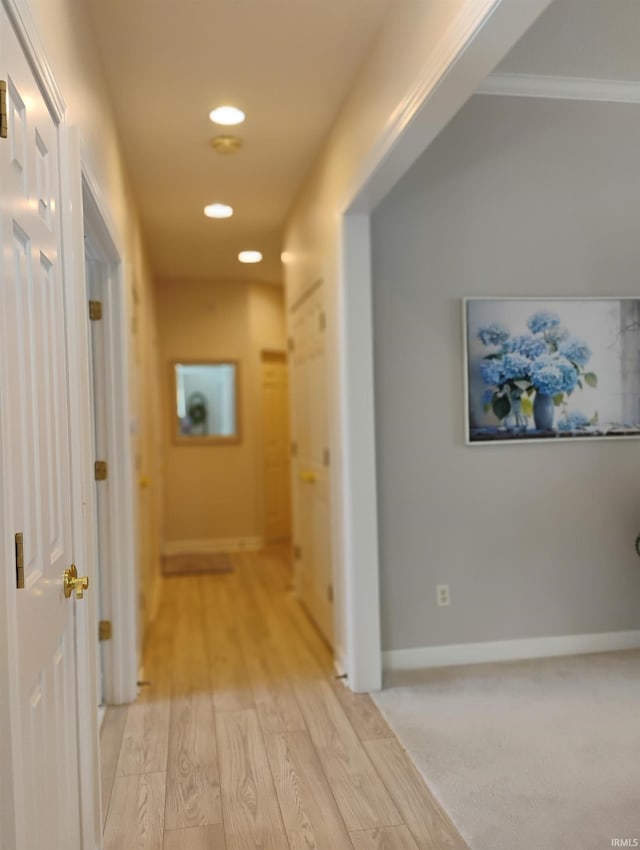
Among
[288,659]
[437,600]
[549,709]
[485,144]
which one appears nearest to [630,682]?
[549,709]

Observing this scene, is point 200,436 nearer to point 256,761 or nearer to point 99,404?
point 99,404

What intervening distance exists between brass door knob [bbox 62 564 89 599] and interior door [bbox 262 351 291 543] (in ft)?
17.5

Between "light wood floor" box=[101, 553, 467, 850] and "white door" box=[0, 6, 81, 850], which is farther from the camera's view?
"light wood floor" box=[101, 553, 467, 850]

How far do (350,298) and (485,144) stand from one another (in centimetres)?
104

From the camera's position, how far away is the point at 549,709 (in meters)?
2.94

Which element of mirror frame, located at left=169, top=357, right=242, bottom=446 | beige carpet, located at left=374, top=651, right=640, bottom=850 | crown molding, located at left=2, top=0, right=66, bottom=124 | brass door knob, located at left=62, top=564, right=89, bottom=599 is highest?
crown molding, located at left=2, top=0, right=66, bottom=124

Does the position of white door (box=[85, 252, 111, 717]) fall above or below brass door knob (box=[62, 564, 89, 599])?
above

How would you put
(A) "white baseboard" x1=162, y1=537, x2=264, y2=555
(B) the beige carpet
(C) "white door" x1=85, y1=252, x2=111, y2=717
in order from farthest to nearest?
(A) "white baseboard" x1=162, y1=537, x2=264, y2=555, (C) "white door" x1=85, y1=252, x2=111, y2=717, (B) the beige carpet

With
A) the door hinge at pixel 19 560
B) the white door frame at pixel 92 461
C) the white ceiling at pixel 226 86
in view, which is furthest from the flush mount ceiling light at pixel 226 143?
the door hinge at pixel 19 560

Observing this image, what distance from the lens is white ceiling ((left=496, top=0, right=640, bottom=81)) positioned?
264 cm

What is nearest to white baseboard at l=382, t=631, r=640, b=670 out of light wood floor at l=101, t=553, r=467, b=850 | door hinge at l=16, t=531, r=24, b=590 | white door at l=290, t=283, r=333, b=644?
light wood floor at l=101, t=553, r=467, b=850

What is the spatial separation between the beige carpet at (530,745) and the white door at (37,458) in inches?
48.4

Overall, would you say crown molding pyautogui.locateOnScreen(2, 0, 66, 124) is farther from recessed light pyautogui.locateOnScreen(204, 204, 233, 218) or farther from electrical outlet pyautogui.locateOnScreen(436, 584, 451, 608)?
recessed light pyautogui.locateOnScreen(204, 204, 233, 218)

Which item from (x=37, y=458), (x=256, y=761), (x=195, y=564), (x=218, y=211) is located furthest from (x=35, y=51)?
(x=195, y=564)
